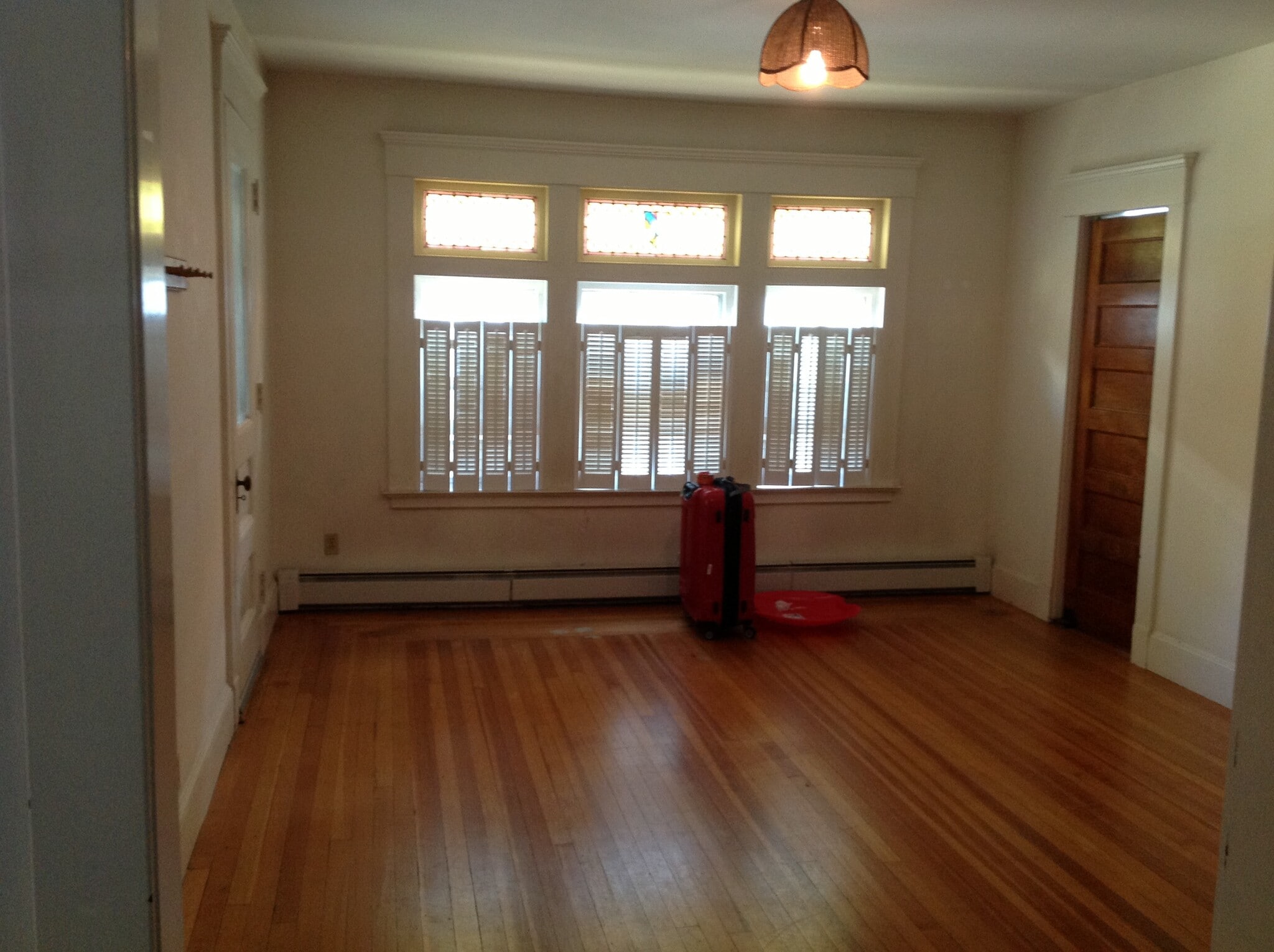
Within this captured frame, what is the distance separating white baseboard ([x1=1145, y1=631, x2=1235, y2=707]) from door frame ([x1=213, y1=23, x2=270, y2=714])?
3.89 meters

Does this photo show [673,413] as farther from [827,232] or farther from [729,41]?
[729,41]

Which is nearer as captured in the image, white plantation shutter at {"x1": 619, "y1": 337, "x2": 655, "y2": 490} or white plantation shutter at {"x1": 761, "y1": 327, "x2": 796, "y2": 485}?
white plantation shutter at {"x1": 619, "y1": 337, "x2": 655, "y2": 490}

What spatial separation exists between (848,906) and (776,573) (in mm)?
3216

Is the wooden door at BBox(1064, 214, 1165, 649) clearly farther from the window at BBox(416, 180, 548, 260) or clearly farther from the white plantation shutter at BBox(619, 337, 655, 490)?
the window at BBox(416, 180, 548, 260)

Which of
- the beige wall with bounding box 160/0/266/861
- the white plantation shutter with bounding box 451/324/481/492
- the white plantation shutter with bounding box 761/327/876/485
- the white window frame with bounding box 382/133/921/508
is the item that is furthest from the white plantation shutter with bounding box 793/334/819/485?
the beige wall with bounding box 160/0/266/861

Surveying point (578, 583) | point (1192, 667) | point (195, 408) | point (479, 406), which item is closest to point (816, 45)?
point (195, 408)

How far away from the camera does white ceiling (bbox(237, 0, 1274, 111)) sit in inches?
153

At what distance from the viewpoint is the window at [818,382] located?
586cm

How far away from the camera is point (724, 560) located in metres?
5.23

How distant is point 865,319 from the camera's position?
6.01 m

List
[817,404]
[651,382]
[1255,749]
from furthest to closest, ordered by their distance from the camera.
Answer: [817,404]
[651,382]
[1255,749]

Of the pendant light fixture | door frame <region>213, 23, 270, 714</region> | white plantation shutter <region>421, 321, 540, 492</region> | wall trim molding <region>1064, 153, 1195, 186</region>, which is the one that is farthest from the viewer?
white plantation shutter <region>421, 321, 540, 492</region>

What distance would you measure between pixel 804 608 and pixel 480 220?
2.65 metres

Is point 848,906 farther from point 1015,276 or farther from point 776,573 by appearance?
point 1015,276
